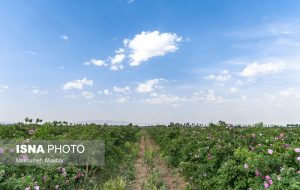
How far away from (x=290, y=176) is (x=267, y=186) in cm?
46

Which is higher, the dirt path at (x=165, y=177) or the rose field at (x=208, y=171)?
the rose field at (x=208, y=171)

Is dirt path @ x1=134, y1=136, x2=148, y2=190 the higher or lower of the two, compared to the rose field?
lower

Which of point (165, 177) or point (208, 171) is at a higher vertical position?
point (208, 171)

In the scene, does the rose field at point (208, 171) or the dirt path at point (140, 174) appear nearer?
the rose field at point (208, 171)

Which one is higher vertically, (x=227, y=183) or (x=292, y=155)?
(x=292, y=155)

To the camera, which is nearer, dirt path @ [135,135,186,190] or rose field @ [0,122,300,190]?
rose field @ [0,122,300,190]

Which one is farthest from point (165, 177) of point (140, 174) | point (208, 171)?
point (208, 171)

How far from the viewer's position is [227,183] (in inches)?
314

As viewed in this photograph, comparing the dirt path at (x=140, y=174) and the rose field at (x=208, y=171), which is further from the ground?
the rose field at (x=208, y=171)

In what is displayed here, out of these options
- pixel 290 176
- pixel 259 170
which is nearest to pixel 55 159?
pixel 259 170

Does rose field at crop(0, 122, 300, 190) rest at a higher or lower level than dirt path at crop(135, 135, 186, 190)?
higher

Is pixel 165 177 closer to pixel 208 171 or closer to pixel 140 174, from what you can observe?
pixel 140 174

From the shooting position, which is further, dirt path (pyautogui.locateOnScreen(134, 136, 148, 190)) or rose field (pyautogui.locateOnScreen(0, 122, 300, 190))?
dirt path (pyautogui.locateOnScreen(134, 136, 148, 190))

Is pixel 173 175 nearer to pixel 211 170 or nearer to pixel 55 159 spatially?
pixel 211 170
